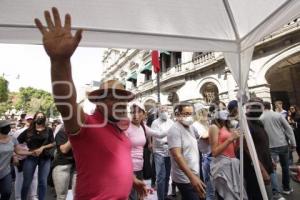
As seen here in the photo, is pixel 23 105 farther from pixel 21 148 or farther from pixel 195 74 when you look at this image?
pixel 21 148

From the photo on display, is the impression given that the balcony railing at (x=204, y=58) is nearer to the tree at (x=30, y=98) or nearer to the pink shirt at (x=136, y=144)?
the pink shirt at (x=136, y=144)

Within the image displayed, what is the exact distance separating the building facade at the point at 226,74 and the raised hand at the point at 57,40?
27.5 feet

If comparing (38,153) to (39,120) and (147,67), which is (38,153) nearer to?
(39,120)

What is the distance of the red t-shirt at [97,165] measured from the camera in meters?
1.81

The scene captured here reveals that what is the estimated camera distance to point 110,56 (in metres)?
51.7

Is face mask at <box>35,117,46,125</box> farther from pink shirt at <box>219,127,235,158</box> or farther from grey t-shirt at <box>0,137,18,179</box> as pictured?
pink shirt at <box>219,127,235,158</box>

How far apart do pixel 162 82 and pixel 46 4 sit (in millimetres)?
21378

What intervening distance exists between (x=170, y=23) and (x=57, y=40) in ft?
6.73

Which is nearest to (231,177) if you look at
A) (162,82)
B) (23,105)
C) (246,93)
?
(246,93)

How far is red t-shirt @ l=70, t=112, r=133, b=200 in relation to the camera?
181cm

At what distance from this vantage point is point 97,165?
1832 mm

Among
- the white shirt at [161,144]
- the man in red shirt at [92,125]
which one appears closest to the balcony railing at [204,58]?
the white shirt at [161,144]

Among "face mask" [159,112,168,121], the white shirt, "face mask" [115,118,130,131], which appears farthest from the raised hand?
"face mask" [159,112,168,121]

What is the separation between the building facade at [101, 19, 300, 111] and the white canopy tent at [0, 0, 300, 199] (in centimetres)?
653
